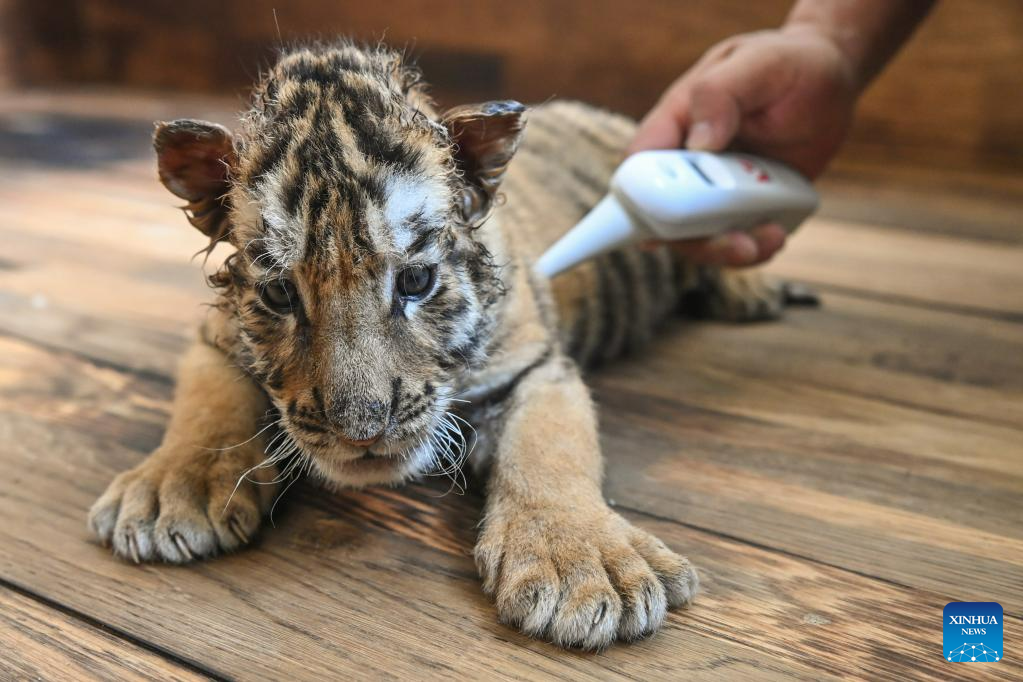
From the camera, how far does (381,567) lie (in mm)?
1603

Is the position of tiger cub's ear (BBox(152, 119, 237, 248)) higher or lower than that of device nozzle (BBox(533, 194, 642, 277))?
higher

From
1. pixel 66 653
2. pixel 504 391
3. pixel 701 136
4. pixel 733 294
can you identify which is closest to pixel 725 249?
pixel 701 136

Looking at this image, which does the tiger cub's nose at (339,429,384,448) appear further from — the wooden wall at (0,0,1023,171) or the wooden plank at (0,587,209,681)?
the wooden wall at (0,0,1023,171)

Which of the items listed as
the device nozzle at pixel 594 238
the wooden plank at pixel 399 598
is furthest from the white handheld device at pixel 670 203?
the wooden plank at pixel 399 598

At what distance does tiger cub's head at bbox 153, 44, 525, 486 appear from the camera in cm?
149

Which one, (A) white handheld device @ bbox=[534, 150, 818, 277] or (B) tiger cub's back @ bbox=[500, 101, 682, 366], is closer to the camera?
(A) white handheld device @ bbox=[534, 150, 818, 277]

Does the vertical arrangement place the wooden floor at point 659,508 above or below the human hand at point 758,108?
below

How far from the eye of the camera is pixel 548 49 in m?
5.51

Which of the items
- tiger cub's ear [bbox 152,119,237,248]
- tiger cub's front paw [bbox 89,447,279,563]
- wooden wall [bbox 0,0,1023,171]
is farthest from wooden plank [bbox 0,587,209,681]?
wooden wall [bbox 0,0,1023,171]

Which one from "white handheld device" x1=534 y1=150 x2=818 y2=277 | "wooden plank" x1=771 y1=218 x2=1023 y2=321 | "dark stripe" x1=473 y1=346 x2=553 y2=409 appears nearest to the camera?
"dark stripe" x1=473 y1=346 x2=553 y2=409

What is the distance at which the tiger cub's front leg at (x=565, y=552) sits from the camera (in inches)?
55.7

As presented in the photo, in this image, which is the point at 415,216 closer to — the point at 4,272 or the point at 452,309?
the point at 452,309

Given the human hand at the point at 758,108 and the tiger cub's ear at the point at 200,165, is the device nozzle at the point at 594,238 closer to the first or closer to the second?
the human hand at the point at 758,108

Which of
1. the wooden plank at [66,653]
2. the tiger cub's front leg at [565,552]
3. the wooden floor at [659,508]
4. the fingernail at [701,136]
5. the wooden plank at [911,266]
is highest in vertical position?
the fingernail at [701,136]
